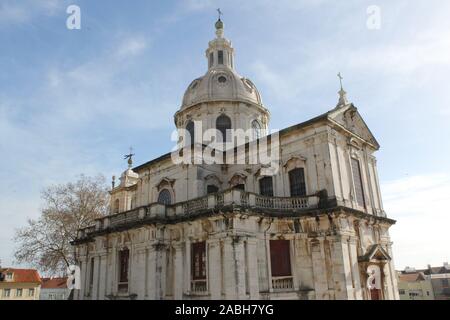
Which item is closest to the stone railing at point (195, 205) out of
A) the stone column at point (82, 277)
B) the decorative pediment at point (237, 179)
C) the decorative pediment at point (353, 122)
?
the decorative pediment at point (237, 179)

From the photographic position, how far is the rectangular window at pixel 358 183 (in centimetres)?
2207

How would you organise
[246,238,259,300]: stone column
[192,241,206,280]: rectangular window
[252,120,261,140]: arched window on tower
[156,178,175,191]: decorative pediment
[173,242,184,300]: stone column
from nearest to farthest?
1. [246,238,259,300]: stone column
2. [192,241,206,280]: rectangular window
3. [173,242,184,300]: stone column
4. [156,178,175,191]: decorative pediment
5. [252,120,261,140]: arched window on tower

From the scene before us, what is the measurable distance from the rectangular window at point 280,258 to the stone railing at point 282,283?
24cm

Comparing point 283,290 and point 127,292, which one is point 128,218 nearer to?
point 127,292

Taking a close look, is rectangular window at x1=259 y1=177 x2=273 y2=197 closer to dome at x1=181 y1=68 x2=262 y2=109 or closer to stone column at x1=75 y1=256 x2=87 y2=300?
dome at x1=181 y1=68 x2=262 y2=109

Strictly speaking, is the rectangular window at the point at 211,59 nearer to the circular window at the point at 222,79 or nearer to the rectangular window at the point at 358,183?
the circular window at the point at 222,79

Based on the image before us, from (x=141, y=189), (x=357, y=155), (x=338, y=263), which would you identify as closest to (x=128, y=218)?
(x=141, y=189)

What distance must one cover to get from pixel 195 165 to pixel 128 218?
5212 millimetres

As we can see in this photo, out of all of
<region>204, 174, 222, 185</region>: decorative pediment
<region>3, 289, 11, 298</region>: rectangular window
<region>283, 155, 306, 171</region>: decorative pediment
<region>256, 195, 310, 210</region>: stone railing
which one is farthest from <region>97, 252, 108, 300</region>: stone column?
<region>3, 289, 11, 298</region>: rectangular window

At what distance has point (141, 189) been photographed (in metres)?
26.9

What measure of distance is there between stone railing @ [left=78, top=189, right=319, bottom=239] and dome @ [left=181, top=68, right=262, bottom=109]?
37.0ft

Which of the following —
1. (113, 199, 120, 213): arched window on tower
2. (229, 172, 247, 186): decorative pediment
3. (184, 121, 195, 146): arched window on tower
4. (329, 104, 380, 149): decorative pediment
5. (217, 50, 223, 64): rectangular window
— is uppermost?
(217, 50, 223, 64): rectangular window

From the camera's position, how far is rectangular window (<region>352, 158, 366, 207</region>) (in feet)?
72.4
